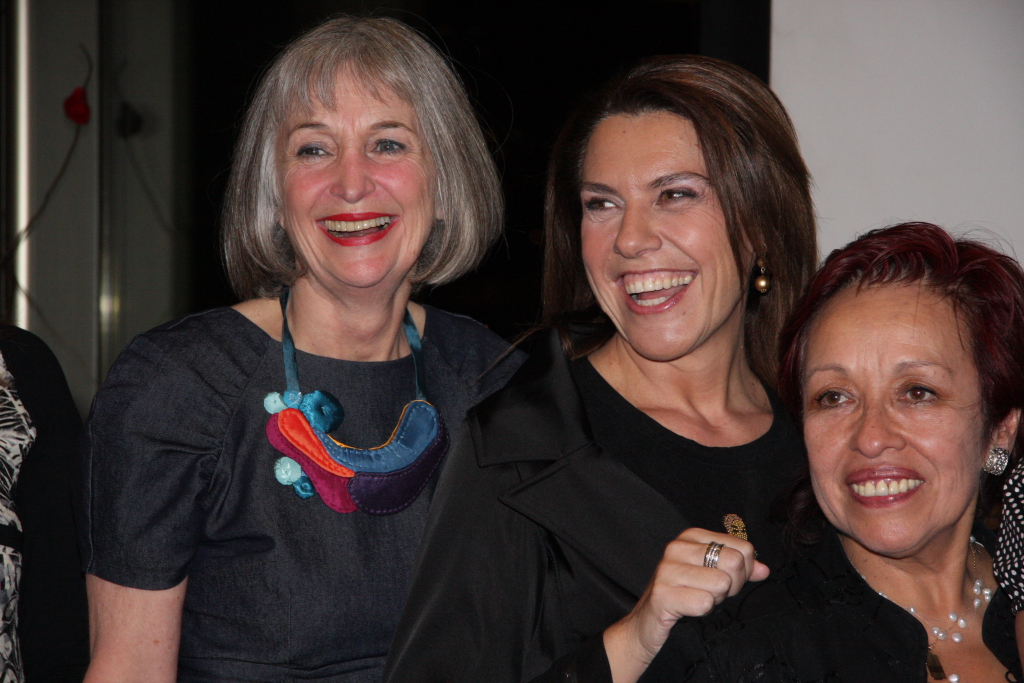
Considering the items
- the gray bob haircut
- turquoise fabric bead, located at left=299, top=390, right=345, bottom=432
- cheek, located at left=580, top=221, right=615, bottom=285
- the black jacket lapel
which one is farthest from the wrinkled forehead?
the black jacket lapel

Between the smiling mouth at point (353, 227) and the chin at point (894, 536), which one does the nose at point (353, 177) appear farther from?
the chin at point (894, 536)

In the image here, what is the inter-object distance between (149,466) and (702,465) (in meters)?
1.00

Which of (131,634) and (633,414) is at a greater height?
(633,414)

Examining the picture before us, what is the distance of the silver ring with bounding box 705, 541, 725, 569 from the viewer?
1.36 m

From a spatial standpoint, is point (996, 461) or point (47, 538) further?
point (47, 538)

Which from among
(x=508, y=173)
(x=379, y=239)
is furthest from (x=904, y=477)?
(x=508, y=173)

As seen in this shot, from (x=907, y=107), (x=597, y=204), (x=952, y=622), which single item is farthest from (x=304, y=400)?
(x=907, y=107)

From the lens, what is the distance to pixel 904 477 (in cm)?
150

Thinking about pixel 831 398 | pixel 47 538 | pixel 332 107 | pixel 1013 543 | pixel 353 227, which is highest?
pixel 332 107

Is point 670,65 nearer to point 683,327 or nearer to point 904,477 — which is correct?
point 683,327

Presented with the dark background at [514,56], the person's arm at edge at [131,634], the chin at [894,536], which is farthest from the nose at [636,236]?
the person's arm at edge at [131,634]

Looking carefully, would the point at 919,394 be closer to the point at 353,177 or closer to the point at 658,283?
the point at 658,283

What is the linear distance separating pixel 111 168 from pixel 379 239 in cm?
266

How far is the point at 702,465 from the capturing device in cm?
180
